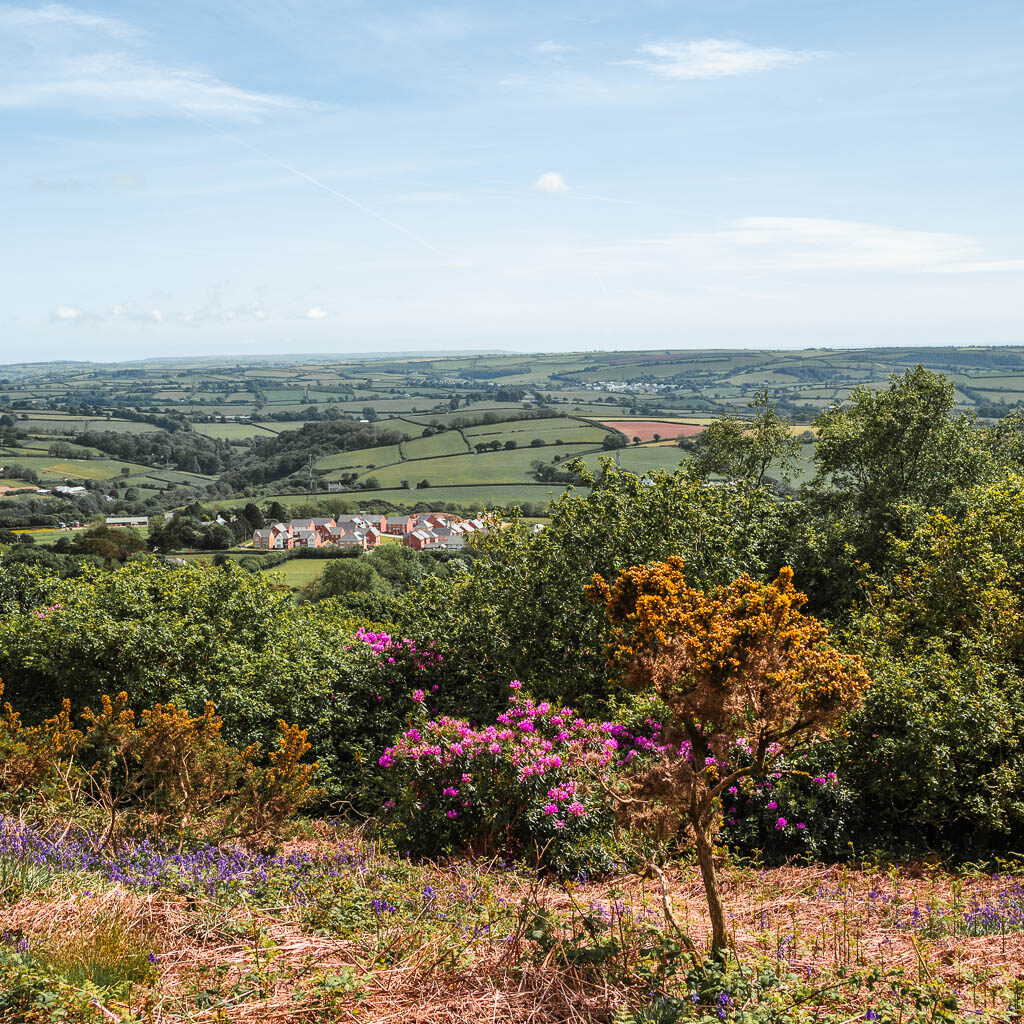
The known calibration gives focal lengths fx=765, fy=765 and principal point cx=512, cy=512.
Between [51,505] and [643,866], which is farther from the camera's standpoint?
[51,505]

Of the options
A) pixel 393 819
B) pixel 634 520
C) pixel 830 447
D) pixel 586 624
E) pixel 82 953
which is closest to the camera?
pixel 82 953

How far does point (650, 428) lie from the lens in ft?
301

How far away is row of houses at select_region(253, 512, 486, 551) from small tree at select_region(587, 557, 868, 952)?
56567mm

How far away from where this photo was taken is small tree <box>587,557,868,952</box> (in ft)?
12.8

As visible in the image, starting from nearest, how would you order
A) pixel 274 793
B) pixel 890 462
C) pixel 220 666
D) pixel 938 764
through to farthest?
pixel 274 793
pixel 938 764
pixel 220 666
pixel 890 462

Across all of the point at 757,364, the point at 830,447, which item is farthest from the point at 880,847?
the point at 757,364

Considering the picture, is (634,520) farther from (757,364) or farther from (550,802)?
(757,364)

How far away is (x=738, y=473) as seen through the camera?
84.4 ft

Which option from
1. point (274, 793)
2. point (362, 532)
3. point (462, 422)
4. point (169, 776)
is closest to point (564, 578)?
point (274, 793)

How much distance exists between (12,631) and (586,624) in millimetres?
9784

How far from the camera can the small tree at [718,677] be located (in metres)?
3.90

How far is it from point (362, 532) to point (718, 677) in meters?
64.2

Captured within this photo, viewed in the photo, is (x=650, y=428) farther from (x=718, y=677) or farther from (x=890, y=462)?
(x=718, y=677)

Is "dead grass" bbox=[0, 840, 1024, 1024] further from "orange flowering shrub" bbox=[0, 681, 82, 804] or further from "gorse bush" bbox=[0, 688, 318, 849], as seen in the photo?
"orange flowering shrub" bbox=[0, 681, 82, 804]
